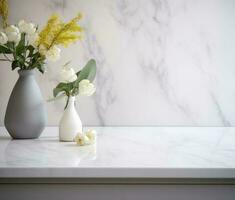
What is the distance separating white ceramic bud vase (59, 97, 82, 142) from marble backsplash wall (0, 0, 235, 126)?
0.33 m

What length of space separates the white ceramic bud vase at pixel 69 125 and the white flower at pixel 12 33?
254 millimetres

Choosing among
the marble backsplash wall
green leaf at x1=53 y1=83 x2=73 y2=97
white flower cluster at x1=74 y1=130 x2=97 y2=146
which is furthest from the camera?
the marble backsplash wall

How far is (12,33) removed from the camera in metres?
1.10

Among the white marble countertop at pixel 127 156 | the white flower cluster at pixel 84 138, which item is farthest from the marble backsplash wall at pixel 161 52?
the white flower cluster at pixel 84 138

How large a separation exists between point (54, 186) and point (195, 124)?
85 cm

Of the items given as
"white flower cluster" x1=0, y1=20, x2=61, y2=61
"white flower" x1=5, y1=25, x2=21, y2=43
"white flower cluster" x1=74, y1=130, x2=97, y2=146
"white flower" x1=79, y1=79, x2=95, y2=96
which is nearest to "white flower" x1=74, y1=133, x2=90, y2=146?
"white flower cluster" x1=74, y1=130, x2=97, y2=146

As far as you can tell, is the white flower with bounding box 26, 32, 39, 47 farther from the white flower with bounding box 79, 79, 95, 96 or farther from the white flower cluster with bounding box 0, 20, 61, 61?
the white flower with bounding box 79, 79, 95, 96

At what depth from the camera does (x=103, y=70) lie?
4.86ft

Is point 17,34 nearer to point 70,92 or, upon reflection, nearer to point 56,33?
point 56,33

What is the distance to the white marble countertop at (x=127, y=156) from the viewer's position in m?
0.75

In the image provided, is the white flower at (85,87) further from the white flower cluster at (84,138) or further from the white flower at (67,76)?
the white flower cluster at (84,138)

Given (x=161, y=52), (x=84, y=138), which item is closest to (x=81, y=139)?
(x=84, y=138)

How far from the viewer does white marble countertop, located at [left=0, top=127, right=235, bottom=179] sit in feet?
2.45

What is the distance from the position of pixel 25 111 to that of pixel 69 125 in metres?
0.15
